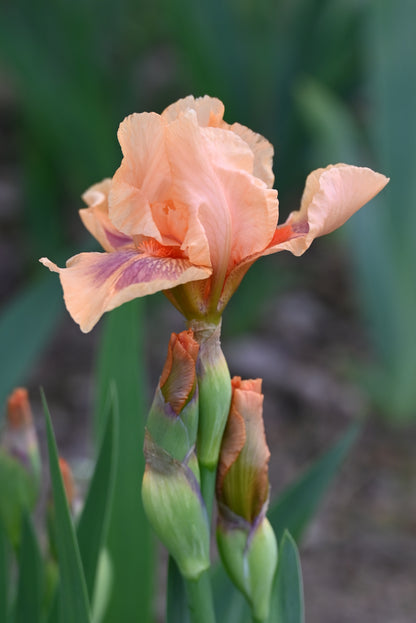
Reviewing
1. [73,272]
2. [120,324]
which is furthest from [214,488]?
[120,324]

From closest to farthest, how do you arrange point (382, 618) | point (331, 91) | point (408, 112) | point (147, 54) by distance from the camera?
point (382, 618) < point (408, 112) < point (331, 91) < point (147, 54)

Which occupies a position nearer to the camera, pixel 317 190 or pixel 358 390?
pixel 317 190

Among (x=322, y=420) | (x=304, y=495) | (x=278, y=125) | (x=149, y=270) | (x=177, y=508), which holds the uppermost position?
(x=278, y=125)

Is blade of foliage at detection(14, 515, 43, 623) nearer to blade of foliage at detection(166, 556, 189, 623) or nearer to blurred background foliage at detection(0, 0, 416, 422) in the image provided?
blade of foliage at detection(166, 556, 189, 623)

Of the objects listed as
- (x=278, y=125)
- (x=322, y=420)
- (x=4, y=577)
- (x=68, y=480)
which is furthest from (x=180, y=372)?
(x=278, y=125)

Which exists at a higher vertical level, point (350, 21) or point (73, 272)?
point (350, 21)

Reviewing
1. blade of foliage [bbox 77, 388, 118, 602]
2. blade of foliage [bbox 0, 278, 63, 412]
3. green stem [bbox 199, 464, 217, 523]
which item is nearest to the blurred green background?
blade of foliage [bbox 0, 278, 63, 412]

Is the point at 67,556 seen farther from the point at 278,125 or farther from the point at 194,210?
the point at 278,125

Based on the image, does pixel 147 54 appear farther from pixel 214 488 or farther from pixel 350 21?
pixel 214 488
